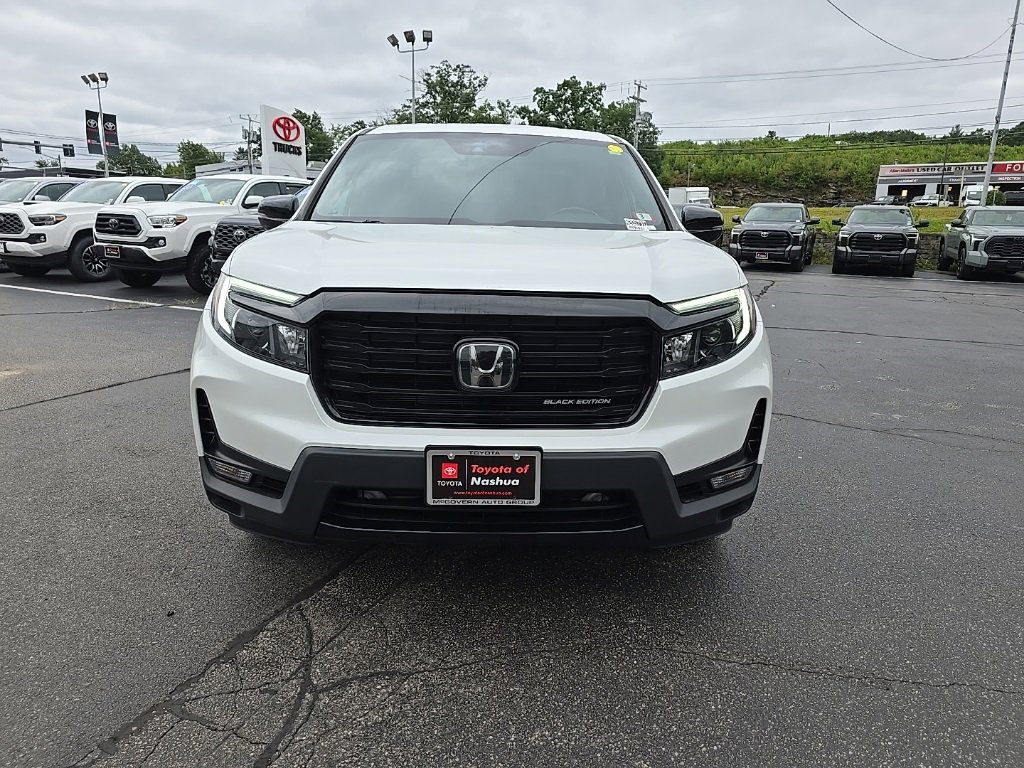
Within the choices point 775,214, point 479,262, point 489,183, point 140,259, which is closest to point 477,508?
point 479,262

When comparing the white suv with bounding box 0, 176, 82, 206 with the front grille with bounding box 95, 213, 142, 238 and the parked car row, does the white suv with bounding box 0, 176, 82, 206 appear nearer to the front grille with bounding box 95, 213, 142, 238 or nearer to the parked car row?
the parked car row

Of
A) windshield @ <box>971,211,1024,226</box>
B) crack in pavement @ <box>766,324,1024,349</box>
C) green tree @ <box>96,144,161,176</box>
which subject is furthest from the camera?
green tree @ <box>96,144,161,176</box>

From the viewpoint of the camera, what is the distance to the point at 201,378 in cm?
241

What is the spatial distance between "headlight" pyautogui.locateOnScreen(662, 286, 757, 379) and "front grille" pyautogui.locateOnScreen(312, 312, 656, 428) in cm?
8

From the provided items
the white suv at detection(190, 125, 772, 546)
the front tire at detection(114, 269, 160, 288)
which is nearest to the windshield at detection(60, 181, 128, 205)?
the front tire at detection(114, 269, 160, 288)

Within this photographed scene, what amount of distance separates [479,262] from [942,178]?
77.0 metres

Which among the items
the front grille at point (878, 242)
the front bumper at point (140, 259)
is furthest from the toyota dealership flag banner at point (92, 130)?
the front grille at point (878, 242)

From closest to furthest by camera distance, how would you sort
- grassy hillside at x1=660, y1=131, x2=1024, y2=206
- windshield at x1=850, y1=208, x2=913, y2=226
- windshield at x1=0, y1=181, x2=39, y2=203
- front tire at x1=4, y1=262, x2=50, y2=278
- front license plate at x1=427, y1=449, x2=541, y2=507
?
front license plate at x1=427, y1=449, x2=541, y2=507, front tire at x1=4, y1=262, x2=50, y2=278, windshield at x1=0, y1=181, x2=39, y2=203, windshield at x1=850, y1=208, x2=913, y2=226, grassy hillside at x1=660, y1=131, x2=1024, y2=206

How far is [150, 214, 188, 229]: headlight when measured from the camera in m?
10.8

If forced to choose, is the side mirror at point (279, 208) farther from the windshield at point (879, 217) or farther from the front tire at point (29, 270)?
the windshield at point (879, 217)

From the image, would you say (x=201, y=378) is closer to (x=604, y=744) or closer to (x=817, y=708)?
(x=604, y=744)

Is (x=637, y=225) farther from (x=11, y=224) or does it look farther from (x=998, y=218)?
(x=998, y=218)

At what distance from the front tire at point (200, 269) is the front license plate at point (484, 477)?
1016 cm

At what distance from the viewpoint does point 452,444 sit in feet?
7.08
